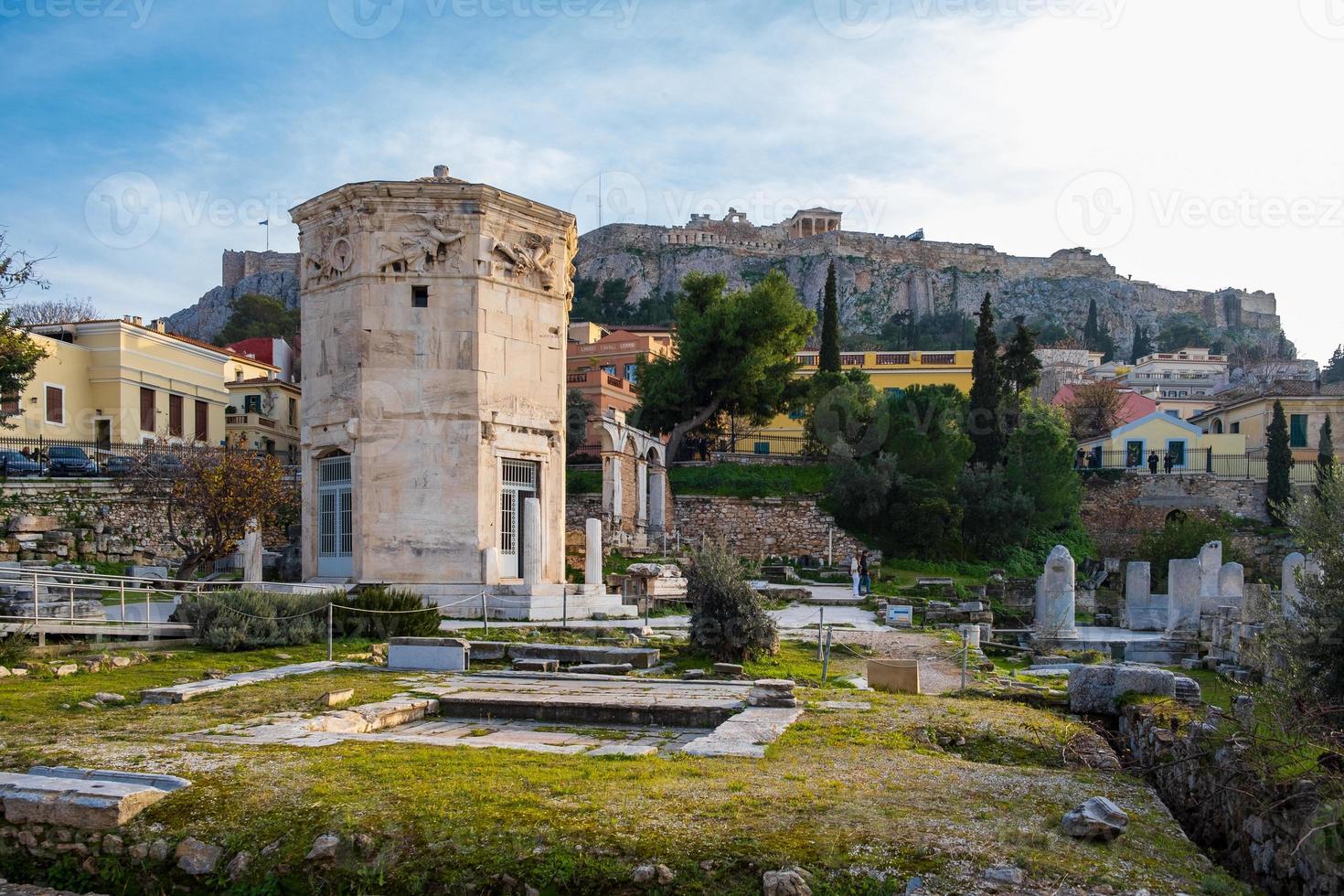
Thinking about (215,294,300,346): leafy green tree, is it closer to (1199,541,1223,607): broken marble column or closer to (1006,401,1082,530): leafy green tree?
(1006,401,1082,530): leafy green tree

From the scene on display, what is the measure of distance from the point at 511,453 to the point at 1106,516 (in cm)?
3619

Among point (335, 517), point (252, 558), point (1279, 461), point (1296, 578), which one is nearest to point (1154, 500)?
point (1279, 461)

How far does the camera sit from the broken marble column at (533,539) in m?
20.4

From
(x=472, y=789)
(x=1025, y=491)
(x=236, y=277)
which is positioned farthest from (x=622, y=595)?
(x=236, y=277)

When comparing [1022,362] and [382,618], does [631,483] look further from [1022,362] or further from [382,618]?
[382,618]

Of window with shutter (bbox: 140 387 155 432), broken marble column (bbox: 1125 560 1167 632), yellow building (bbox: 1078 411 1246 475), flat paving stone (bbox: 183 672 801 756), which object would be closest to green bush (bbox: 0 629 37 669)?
flat paving stone (bbox: 183 672 801 756)

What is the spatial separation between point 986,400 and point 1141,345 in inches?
2600

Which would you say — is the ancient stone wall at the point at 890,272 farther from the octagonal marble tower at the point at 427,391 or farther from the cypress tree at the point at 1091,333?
the octagonal marble tower at the point at 427,391

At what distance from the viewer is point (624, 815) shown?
598 cm

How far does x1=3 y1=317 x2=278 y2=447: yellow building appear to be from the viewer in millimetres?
36094

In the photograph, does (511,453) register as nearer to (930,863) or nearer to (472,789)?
(472,789)

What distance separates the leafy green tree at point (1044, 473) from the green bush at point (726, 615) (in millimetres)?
29312

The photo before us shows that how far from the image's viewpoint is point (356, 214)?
799 inches

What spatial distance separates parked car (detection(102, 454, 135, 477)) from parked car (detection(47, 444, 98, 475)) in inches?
13.3
